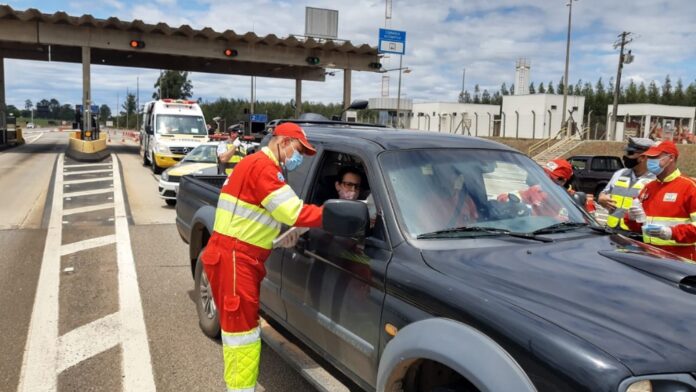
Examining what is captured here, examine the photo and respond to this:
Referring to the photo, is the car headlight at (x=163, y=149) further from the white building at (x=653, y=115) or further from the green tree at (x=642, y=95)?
the green tree at (x=642, y=95)

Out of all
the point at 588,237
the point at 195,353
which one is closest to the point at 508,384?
the point at 588,237

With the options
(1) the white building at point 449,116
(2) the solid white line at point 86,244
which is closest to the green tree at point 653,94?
(1) the white building at point 449,116

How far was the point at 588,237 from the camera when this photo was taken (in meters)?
3.02

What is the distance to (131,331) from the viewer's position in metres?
4.95

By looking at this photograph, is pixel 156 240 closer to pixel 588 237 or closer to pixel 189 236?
pixel 189 236

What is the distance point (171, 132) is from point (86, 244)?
13179 mm

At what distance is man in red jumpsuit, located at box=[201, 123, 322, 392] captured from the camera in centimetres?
314

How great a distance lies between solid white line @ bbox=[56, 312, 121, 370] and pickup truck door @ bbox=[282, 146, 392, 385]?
6.31ft

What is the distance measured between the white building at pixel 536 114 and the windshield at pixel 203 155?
47.4 m

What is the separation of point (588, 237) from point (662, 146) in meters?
2.09

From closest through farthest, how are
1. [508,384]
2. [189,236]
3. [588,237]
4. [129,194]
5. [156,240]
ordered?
[508,384], [588,237], [189,236], [156,240], [129,194]

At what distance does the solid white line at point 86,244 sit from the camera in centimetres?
801

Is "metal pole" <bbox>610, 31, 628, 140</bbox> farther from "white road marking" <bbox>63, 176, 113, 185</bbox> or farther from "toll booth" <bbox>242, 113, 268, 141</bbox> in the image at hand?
"white road marking" <bbox>63, 176, 113, 185</bbox>

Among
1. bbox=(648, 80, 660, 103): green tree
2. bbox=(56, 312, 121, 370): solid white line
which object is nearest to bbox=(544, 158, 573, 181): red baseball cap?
bbox=(56, 312, 121, 370): solid white line
